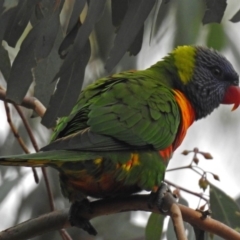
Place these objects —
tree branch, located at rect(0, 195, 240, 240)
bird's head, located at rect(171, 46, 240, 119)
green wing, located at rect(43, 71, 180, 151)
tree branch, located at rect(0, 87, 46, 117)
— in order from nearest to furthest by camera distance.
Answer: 1. tree branch, located at rect(0, 195, 240, 240)
2. green wing, located at rect(43, 71, 180, 151)
3. tree branch, located at rect(0, 87, 46, 117)
4. bird's head, located at rect(171, 46, 240, 119)

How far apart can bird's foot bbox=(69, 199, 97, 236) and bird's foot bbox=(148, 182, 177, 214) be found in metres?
0.18

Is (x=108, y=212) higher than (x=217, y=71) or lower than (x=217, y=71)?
lower

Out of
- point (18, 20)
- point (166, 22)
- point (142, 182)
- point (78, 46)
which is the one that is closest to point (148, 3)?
point (78, 46)

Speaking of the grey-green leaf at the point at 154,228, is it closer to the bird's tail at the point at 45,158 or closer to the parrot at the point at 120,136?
the parrot at the point at 120,136

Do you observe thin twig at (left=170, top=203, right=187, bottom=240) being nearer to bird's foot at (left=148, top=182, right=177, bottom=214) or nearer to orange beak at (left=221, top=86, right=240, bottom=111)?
bird's foot at (left=148, top=182, right=177, bottom=214)

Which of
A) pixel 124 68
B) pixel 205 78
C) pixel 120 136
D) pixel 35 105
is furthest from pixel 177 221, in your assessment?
pixel 124 68

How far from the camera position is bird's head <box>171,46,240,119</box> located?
7.06 feet

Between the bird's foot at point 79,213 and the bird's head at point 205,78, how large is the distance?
1.95 feet

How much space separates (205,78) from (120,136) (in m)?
0.64

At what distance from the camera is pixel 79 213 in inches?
66.9

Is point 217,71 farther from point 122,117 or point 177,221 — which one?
point 177,221

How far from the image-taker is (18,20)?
5.69 feet

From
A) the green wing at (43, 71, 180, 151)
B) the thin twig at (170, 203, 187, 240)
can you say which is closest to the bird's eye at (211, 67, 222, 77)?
the green wing at (43, 71, 180, 151)

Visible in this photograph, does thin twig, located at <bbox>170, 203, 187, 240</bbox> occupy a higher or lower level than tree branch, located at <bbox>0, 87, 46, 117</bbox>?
lower
